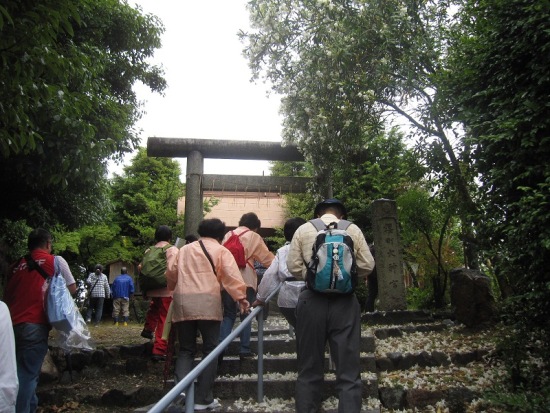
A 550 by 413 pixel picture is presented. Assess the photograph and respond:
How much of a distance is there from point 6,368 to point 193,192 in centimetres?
763

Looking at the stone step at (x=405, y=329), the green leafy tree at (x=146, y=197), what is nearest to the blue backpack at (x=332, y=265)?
the stone step at (x=405, y=329)

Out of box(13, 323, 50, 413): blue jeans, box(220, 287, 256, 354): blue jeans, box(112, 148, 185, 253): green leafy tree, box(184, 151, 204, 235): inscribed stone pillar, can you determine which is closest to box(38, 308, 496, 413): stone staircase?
box(220, 287, 256, 354): blue jeans

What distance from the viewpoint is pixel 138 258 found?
23750 mm

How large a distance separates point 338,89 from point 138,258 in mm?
17006

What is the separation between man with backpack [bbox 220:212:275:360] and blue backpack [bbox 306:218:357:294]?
231 centimetres

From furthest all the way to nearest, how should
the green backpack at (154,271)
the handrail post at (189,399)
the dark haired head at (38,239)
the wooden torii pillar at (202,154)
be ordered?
the wooden torii pillar at (202,154), the green backpack at (154,271), the dark haired head at (38,239), the handrail post at (189,399)

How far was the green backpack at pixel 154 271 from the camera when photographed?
269 inches

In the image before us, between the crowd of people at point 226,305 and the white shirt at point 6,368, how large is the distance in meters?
0.70

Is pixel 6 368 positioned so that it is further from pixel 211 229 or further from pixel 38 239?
pixel 211 229

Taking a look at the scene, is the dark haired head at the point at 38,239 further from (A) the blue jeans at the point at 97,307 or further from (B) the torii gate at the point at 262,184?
(A) the blue jeans at the point at 97,307

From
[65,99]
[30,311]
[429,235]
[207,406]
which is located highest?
[65,99]

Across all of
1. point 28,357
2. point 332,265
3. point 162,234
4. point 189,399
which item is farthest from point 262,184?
point 189,399

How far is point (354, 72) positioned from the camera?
900cm

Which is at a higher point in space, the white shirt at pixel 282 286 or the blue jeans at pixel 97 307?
the white shirt at pixel 282 286
